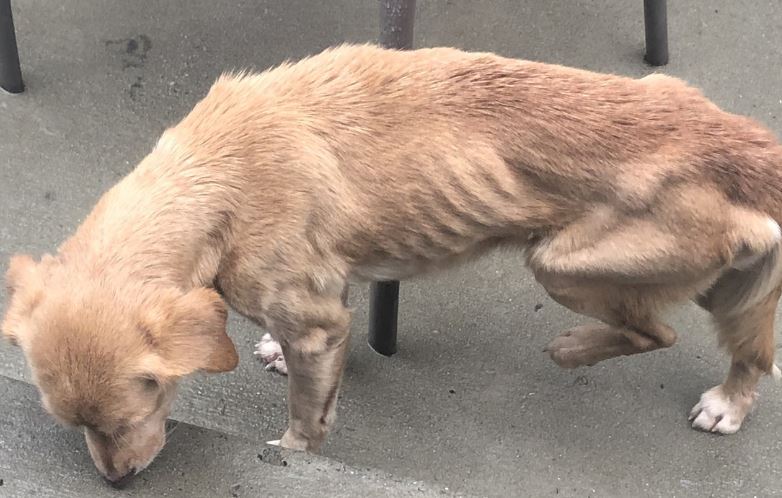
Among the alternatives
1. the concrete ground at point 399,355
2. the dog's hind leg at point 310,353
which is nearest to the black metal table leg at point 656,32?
the concrete ground at point 399,355

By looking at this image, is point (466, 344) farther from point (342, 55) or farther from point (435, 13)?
point (435, 13)

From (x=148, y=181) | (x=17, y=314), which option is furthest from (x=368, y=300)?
(x=17, y=314)

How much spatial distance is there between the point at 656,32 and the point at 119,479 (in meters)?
2.29

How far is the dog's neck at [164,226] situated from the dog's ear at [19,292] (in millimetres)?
Result: 66

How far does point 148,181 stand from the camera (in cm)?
169

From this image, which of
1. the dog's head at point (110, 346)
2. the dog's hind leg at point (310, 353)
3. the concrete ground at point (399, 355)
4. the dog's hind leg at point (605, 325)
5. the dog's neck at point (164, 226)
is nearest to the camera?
the dog's head at point (110, 346)

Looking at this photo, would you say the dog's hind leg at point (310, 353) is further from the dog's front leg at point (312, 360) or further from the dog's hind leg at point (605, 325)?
the dog's hind leg at point (605, 325)

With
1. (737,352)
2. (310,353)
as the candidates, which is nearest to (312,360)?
(310,353)

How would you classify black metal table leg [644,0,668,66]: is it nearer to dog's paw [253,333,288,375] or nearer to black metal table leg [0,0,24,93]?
dog's paw [253,333,288,375]

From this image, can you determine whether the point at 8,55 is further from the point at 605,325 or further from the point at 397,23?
the point at 605,325

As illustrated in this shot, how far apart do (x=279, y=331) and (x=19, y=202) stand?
1.19m

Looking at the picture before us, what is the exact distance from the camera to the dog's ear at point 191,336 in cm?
150

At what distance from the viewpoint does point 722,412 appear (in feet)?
7.47

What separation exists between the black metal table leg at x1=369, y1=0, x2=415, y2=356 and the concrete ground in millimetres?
72
